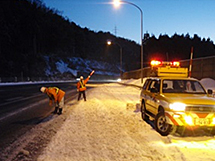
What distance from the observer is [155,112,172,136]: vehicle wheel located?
20.2 feet

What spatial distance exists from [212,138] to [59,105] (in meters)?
6.36

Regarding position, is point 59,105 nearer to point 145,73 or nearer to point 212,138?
point 212,138

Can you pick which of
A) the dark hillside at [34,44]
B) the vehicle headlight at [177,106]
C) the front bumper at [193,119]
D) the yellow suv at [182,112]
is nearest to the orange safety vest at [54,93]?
the yellow suv at [182,112]

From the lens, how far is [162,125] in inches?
252

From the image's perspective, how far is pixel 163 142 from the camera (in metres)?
5.73

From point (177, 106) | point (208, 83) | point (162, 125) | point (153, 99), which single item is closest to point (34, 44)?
point (208, 83)

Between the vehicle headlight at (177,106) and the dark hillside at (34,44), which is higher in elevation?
the dark hillside at (34,44)

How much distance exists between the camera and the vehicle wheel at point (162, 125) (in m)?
6.15

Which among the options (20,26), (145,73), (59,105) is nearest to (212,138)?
(59,105)

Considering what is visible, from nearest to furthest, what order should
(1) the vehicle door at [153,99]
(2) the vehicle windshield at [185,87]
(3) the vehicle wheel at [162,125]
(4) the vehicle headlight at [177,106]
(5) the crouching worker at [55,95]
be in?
1. (4) the vehicle headlight at [177,106]
2. (3) the vehicle wheel at [162,125]
3. (1) the vehicle door at [153,99]
4. (2) the vehicle windshield at [185,87]
5. (5) the crouching worker at [55,95]

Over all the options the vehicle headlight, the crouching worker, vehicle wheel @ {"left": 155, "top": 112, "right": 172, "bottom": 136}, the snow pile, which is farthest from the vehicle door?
the snow pile

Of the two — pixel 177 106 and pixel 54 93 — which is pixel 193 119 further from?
pixel 54 93

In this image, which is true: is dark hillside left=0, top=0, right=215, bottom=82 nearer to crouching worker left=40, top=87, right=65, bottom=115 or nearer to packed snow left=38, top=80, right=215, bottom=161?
crouching worker left=40, top=87, right=65, bottom=115

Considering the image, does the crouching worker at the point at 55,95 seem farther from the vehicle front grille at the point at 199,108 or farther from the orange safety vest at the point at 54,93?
the vehicle front grille at the point at 199,108
